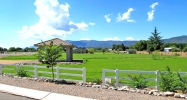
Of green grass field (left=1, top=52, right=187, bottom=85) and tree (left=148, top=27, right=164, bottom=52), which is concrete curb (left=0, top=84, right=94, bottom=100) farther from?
tree (left=148, top=27, right=164, bottom=52)

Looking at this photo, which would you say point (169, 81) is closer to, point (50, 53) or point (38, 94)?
point (38, 94)

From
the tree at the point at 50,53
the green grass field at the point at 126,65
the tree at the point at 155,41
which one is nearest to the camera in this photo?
the tree at the point at 50,53

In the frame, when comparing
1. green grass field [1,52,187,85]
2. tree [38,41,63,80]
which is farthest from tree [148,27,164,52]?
tree [38,41,63,80]

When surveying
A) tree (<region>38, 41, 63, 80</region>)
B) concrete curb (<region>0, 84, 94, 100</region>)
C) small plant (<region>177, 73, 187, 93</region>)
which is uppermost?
tree (<region>38, 41, 63, 80</region>)

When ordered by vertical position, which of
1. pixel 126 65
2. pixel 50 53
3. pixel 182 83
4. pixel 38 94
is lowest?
pixel 126 65

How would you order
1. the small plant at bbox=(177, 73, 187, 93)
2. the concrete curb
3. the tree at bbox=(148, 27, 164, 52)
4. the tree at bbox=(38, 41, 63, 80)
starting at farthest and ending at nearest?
the tree at bbox=(148, 27, 164, 52) < the tree at bbox=(38, 41, 63, 80) < the small plant at bbox=(177, 73, 187, 93) < the concrete curb

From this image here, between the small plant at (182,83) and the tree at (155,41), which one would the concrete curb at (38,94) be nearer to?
the small plant at (182,83)

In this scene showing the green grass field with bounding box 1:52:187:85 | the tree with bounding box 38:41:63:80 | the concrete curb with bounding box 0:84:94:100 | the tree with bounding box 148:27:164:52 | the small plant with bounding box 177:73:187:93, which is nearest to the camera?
the concrete curb with bounding box 0:84:94:100

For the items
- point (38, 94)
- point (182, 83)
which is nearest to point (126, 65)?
point (182, 83)

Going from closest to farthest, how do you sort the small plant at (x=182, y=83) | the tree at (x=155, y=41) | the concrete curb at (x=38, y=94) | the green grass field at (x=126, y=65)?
the concrete curb at (x=38, y=94), the small plant at (x=182, y=83), the green grass field at (x=126, y=65), the tree at (x=155, y=41)

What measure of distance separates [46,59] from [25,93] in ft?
12.2

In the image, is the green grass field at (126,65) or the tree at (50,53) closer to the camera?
the tree at (50,53)

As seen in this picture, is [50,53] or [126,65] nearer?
[50,53]

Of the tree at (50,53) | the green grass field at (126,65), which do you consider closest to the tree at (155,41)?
the green grass field at (126,65)
